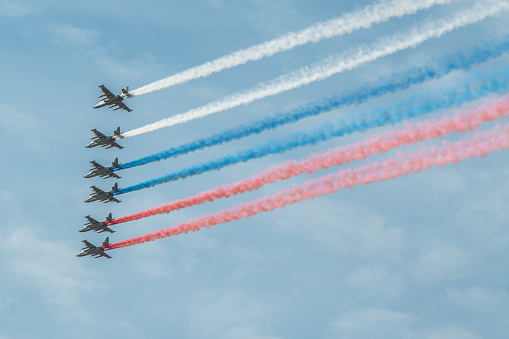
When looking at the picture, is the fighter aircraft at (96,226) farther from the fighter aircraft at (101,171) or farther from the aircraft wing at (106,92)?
the aircraft wing at (106,92)

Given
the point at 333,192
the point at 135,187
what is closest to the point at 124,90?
the point at 135,187

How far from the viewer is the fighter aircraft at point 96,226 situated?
66.6 m

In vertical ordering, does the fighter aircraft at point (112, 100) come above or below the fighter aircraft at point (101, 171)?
above

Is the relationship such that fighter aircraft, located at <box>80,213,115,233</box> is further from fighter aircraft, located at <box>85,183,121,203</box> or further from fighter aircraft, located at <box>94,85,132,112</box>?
fighter aircraft, located at <box>94,85,132,112</box>

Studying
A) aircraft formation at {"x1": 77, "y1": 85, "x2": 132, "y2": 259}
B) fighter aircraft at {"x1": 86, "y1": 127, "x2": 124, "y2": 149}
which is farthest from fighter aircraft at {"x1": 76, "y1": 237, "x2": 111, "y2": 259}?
fighter aircraft at {"x1": 86, "y1": 127, "x2": 124, "y2": 149}

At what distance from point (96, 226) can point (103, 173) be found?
14.6 feet

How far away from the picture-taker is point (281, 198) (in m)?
53.6

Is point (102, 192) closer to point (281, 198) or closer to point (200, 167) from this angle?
point (200, 167)

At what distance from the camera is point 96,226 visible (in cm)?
6681

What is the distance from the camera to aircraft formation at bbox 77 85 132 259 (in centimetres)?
6256

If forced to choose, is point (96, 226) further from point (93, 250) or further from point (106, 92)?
point (106, 92)

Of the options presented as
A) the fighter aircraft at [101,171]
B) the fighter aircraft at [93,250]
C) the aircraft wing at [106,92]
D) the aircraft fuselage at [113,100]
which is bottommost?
the fighter aircraft at [93,250]

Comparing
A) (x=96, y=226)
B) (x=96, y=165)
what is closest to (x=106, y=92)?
(x=96, y=165)

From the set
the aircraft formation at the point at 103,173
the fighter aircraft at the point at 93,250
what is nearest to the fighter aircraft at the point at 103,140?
the aircraft formation at the point at 103,173
